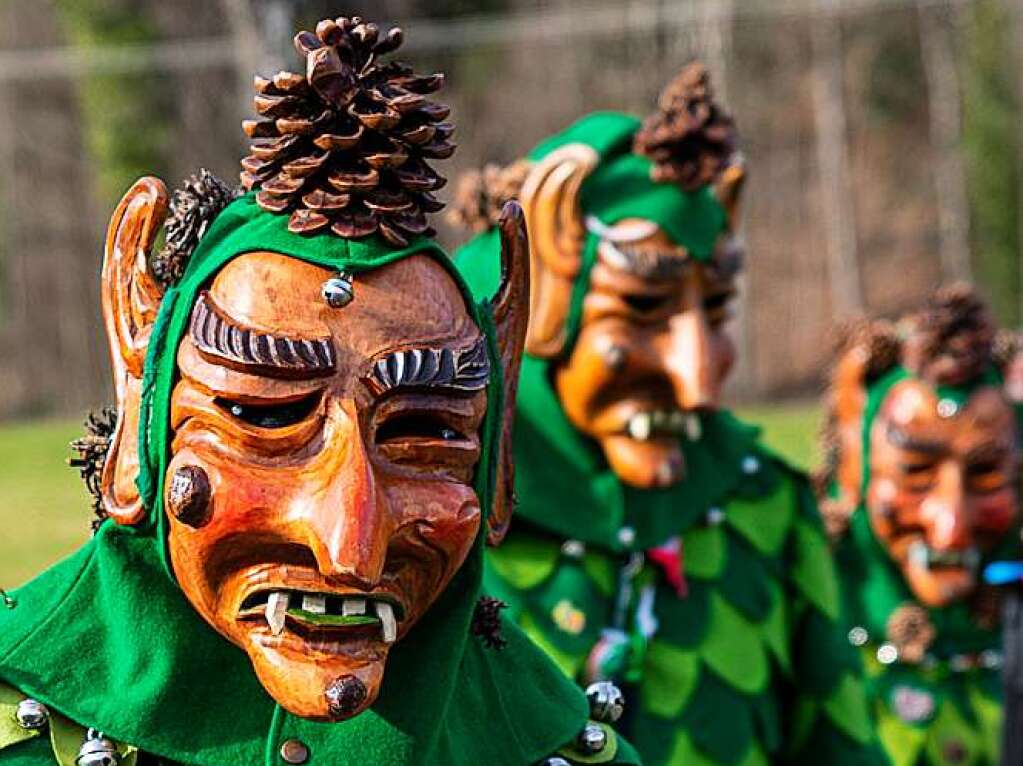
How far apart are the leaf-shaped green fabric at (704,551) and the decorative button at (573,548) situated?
9.6 inches

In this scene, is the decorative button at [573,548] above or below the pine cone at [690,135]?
below

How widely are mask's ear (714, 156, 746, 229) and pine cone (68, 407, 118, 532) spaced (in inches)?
87.5

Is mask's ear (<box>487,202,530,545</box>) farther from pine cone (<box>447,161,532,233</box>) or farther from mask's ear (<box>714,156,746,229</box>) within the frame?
mask's ear (<box>714,156,746,229</box>)

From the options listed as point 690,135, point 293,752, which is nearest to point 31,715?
point 293,752

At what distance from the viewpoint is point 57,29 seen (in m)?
24.2

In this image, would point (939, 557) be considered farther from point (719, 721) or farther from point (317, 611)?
point (317, 611)

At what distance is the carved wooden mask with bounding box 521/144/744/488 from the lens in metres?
4.59

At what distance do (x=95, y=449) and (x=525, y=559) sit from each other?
193cm

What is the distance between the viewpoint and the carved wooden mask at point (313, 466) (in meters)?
2.58

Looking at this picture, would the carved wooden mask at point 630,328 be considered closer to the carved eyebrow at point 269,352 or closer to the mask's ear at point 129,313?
the mask's ear at point 129,313

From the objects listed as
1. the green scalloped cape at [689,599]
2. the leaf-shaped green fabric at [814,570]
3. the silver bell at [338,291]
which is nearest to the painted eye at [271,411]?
the silver bell at [338,291]

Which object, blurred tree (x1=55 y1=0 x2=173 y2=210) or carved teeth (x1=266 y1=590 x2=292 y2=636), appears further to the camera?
blurred tree (x1=55 y1=0 x2=173 y2=210)

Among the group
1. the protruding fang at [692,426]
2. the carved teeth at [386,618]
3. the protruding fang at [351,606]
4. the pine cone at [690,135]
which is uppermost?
the pine cone at [690,135]

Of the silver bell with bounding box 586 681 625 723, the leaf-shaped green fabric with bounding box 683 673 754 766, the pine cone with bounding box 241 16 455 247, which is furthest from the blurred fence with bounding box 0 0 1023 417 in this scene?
the pine cone with bounding box 241 16 455 247
